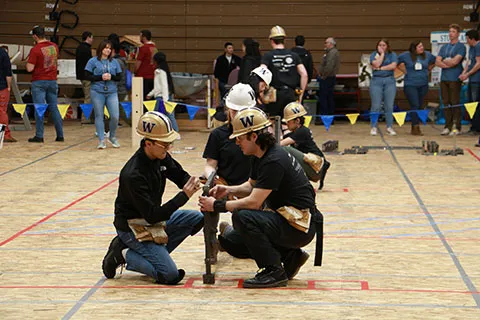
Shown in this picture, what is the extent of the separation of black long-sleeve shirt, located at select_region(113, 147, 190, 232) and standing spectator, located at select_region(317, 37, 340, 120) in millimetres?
12941

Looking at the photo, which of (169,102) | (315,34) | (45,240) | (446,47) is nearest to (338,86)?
(315,34)

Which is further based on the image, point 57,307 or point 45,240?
point 45,240

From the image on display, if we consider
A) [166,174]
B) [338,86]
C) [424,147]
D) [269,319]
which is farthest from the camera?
[338,86]

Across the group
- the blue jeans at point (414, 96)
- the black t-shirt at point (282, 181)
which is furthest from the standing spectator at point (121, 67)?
the black t-shirt at point (282, 181)

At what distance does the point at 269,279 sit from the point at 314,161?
144 inches

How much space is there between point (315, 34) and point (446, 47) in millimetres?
5121

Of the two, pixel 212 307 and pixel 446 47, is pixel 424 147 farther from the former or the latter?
pixel 212 307

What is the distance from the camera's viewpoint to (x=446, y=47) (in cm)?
1716

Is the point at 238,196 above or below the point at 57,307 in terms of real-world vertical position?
above

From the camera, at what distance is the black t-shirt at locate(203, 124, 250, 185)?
7418mm

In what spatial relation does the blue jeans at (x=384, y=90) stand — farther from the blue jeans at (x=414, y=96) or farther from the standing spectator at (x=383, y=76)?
the blue jeans at (x=414, y=96)

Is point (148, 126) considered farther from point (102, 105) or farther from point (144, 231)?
point (102, 105)

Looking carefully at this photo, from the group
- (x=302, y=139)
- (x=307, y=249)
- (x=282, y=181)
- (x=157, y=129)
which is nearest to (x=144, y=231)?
(x=157, y=129)

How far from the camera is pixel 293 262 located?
21.3ft
